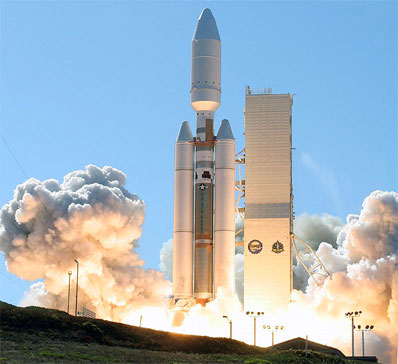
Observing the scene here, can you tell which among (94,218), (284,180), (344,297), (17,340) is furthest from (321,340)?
(17,340)

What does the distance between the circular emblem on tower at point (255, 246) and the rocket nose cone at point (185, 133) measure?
9.17 metres

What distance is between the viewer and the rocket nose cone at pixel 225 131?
91688 millimetres

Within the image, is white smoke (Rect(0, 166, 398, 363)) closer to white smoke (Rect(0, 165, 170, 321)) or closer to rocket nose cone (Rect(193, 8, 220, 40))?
white smoke (Rect(0, 165, 170, 321))

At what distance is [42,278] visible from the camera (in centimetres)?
9494

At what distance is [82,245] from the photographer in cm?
9381

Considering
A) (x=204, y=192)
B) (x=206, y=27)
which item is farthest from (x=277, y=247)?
(x=206, y=27)

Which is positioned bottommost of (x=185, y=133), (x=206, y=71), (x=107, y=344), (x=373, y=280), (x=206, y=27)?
(x=107, y=344)

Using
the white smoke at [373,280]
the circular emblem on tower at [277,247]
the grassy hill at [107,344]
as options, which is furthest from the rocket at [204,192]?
the grassy hill at [107,344]

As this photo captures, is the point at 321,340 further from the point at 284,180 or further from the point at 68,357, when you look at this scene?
the point at 68,357

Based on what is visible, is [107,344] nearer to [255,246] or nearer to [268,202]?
[255,246]

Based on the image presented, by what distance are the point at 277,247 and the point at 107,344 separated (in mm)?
27629

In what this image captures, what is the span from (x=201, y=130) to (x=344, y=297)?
16439mm

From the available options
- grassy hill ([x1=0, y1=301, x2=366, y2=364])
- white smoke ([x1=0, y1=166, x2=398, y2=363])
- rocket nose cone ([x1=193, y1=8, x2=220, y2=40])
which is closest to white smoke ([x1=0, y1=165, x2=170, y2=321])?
white smoke ([x1=0, y1=166, x2=398, y2=363])

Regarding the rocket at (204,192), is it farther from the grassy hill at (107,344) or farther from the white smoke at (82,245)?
the grassy hill at (107,344)
